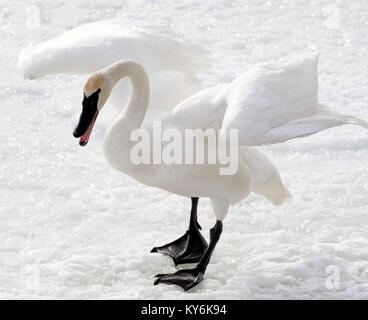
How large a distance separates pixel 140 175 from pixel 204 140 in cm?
48

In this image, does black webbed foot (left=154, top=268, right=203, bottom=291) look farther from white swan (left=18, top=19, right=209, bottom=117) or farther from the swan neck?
white swan (left=18, top=19, right=209, bottom=117)

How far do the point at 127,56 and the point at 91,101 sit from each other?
97cm

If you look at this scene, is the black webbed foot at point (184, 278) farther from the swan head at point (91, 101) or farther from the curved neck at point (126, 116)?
the swan head at point (91, 101)

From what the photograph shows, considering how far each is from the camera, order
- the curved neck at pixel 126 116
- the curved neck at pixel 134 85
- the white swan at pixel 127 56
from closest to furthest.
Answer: the curved neck at pixel 126 116
the curved neck at pixel 134 85
the white swan at pixel 127 56

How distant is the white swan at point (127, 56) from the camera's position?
6.25 meters

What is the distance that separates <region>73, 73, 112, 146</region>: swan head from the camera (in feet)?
17.6

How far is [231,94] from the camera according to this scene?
5293mm

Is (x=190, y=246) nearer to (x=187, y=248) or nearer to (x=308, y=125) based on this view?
(x=187, y=248)

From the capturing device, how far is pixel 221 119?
17.7 feet

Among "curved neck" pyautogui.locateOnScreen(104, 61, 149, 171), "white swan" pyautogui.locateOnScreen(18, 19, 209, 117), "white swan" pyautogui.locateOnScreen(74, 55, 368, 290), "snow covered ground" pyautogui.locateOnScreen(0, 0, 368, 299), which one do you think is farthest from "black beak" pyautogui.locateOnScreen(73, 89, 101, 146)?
"snow covered ground" pyautogui.locateOnScreen(0, 0, 368, 299)

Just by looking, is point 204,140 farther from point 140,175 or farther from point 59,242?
point 59,242

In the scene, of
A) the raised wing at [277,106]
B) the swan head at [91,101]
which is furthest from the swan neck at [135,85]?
the raised wing at [277,106]

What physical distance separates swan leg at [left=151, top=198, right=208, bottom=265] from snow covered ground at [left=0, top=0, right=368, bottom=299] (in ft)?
0.27
